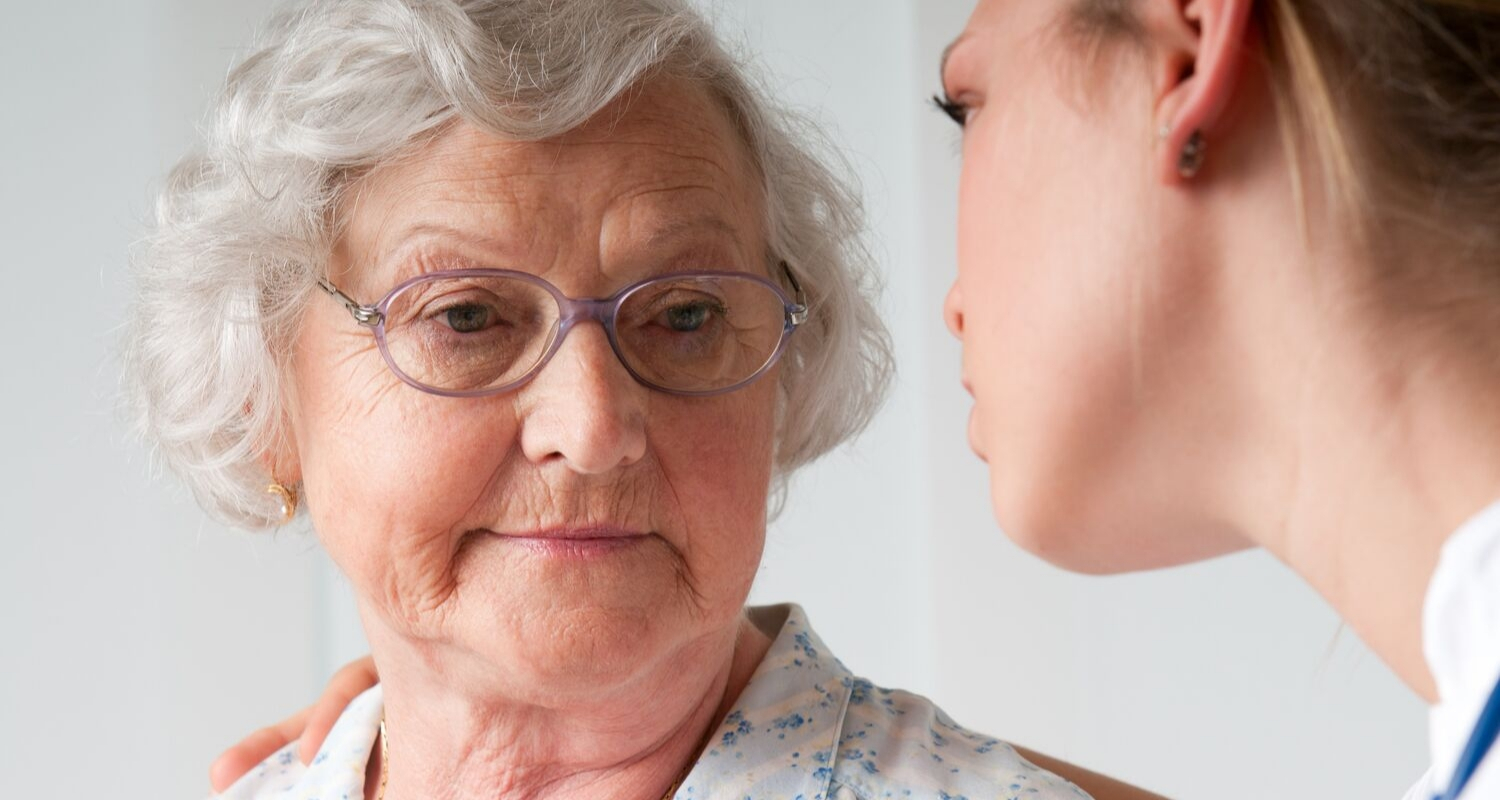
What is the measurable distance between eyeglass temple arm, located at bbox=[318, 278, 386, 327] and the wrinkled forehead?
2cm

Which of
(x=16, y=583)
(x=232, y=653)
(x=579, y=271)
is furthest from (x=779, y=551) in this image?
(x=579, y=271)

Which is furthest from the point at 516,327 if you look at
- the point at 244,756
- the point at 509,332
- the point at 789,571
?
the point at 789,571

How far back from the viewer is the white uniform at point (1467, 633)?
85 cm

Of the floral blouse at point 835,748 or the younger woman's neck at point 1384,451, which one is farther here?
the floral blouse at point 835,748

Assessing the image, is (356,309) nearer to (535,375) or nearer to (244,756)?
(535,375)

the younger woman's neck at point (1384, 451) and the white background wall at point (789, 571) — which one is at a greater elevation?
the younger woman's neck at point (1384, 451)

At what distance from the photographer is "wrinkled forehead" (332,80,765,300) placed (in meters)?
1.59

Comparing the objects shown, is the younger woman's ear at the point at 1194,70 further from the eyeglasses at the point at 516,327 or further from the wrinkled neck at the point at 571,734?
the wrinkled neck at the point at 571,734

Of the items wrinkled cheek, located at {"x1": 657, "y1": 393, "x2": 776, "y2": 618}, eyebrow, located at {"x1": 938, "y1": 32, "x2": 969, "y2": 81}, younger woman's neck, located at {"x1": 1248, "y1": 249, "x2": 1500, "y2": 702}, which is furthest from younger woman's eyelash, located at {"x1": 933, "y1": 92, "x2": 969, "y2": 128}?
wrinkled cheek, located at {"x1": 657, "y1": 393, "x2": 776, "y2": 618}

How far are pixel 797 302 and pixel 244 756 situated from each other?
108cm

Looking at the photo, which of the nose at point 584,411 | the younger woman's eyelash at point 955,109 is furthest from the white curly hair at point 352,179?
the younger woman's eyelash at point 955,109

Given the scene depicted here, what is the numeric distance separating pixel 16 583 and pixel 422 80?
4.88 ft

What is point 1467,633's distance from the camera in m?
0.87

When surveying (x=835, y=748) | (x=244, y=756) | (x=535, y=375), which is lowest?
(x=244, y=756)
